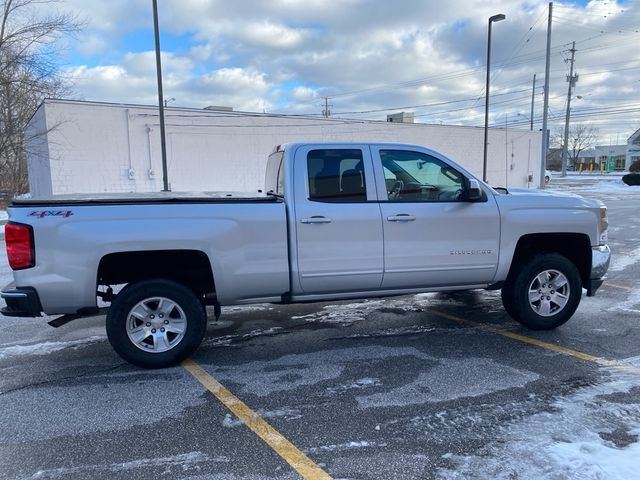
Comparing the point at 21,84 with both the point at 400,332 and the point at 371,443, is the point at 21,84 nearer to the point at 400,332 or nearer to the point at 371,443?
the point at 400,332

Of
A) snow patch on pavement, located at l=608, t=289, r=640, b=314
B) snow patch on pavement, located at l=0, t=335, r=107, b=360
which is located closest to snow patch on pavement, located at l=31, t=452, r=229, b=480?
snow patch on pavement, located at l=0, t=335, r=107, b=360

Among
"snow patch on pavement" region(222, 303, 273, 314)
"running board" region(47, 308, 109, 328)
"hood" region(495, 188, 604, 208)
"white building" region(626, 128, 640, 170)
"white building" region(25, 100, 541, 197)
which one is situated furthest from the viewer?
"white building" region(626, 128, 640, 170)

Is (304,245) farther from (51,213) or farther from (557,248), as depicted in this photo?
(557,248)

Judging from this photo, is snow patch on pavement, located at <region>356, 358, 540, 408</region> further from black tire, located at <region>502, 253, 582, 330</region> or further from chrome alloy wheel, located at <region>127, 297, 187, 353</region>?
chrome alloy wheel, located at <region>127, 297, 187, 353</region>

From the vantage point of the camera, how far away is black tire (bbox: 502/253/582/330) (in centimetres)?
529

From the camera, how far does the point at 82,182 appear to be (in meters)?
22.8

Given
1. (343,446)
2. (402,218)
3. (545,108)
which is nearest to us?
(343,446)

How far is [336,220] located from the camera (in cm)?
467

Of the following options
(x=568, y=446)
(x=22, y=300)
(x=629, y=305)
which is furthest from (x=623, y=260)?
(x=22, y=300)

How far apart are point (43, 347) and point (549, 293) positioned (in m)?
5.34

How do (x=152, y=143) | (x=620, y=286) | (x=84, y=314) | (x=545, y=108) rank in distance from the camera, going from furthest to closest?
1. (x=545, y=108)
2. (x=152, y=143)
3. (x=620, y=286)
4. (x=84, y=314)

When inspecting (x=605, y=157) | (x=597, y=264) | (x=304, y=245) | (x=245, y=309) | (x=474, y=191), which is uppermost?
(x=605, y=157)

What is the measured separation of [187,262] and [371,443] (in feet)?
7.92

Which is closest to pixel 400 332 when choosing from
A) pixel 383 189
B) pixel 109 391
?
pixel 383 189
